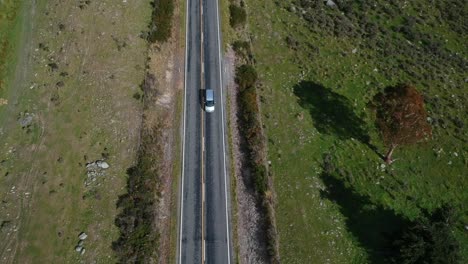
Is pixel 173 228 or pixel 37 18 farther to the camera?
pixel 37 18

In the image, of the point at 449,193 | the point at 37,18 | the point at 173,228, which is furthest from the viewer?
the point at 37,18

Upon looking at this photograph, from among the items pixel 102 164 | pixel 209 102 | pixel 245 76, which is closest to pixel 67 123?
pixel 102 164

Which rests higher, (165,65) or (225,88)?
(165,65)

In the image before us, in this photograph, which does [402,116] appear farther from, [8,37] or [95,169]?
[8,37]

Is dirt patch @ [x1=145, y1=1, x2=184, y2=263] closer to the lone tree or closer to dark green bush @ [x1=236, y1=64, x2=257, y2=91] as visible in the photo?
dark green bush @ [x1=236, y1=64, x2=257, y2=91]

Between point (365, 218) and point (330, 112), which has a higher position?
point (330, 112)

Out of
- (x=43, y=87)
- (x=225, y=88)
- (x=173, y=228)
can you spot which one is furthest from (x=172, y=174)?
(x=43, y=87)

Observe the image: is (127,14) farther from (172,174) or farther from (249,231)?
(249,231)
